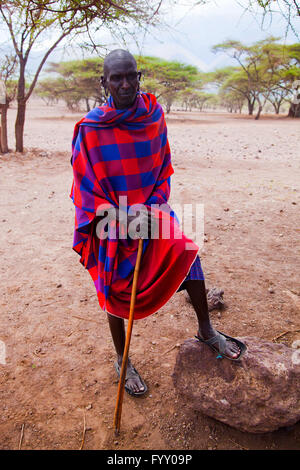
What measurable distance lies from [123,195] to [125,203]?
0.05m

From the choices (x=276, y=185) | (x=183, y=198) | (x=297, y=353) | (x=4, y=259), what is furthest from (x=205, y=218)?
(x=297, y=353)

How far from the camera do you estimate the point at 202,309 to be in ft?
6.06

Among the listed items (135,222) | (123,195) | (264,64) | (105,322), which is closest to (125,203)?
(123,195)

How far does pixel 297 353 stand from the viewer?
189 centimetres

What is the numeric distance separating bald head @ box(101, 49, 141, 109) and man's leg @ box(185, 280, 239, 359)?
3.41 ft

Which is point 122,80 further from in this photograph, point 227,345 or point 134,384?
point 134,384

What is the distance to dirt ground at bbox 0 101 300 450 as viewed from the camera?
5.95 ft

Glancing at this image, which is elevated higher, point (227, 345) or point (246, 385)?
point (227, 345)

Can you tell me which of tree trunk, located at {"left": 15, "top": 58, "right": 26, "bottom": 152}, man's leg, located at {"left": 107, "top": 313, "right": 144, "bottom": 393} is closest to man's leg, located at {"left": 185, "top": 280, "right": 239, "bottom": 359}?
man's leg, located at {"left": 107, "top": 313, "right": 144, "bottom": 393}

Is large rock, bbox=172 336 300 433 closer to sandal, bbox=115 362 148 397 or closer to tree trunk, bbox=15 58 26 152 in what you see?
sandal, bbox=115 362 148 397

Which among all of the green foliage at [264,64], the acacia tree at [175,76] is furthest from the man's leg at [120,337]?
the acacia tree at [175,76]

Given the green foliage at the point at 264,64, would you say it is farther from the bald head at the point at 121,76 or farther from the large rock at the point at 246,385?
the large rock at the point at 246,385

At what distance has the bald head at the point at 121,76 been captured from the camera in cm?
172

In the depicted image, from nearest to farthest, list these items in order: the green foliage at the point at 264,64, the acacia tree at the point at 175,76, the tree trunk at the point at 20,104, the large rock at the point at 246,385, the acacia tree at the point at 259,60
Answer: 1. the large rock at the point at 246,385
2. the tree trunk at the point at 20,104
3. the green foliage at the point at 264,64
4. the acacia tree at the point at 259,60
5. the acacia tree at the point at 175,76
